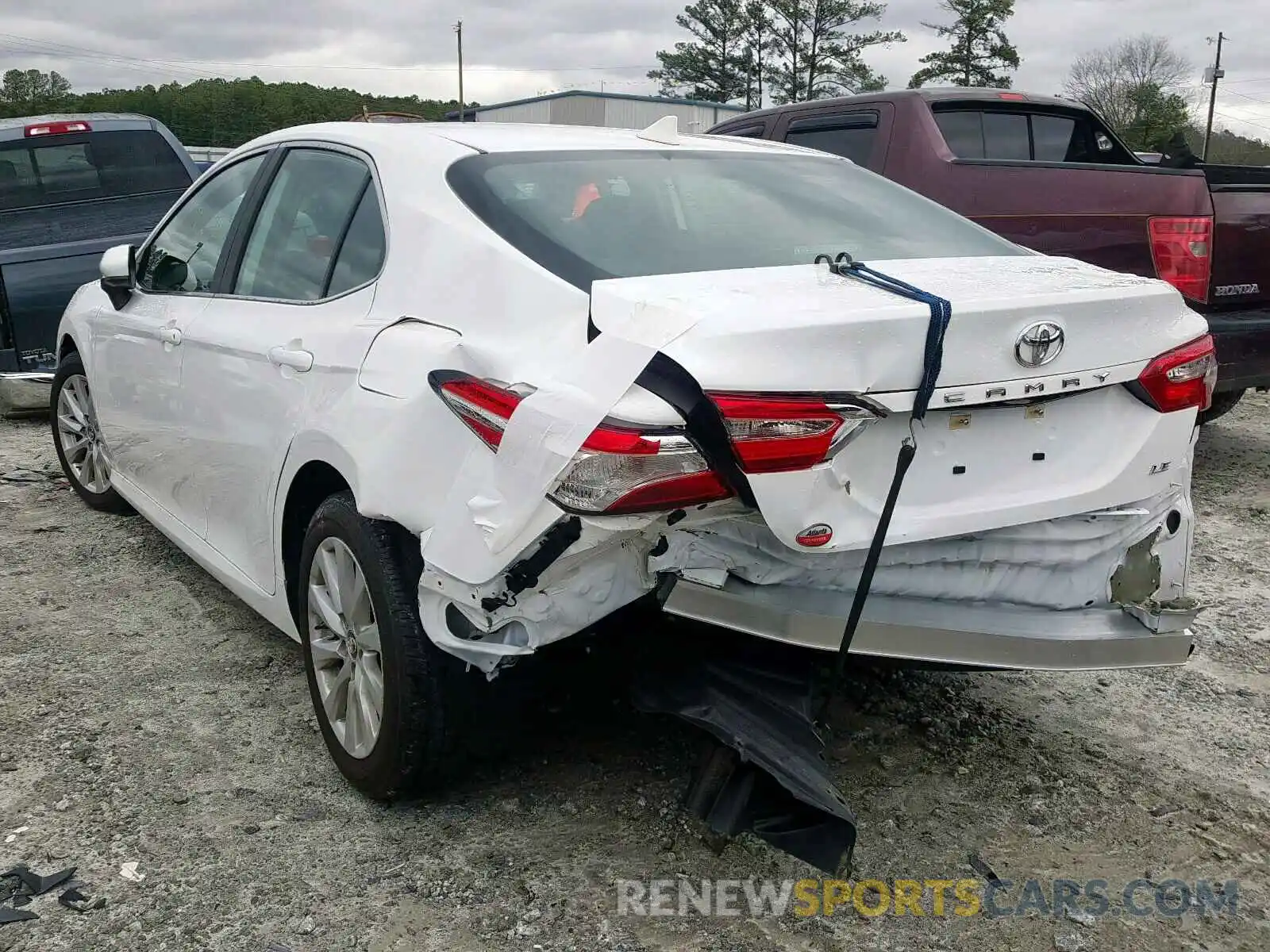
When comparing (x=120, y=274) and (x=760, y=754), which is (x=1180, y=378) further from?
(x=120, y=274)

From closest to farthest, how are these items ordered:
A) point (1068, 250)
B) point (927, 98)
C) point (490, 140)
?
1. point (490, 140)
2. point (1068, 250)
3. point (927, 98)

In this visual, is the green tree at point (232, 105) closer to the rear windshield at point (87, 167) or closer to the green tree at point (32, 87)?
the green tree at point (32, 87)

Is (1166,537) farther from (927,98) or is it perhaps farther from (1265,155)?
(1265,155)

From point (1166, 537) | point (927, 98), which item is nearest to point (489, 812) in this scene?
point (1166, 537)

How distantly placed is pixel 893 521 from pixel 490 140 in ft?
4.99

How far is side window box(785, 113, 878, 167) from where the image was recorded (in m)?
5.94

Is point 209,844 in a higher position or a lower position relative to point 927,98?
lower

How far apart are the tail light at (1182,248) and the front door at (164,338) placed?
381 centimetres

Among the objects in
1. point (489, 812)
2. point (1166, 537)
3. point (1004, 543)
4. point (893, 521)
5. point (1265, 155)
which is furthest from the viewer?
point (1265, 155)

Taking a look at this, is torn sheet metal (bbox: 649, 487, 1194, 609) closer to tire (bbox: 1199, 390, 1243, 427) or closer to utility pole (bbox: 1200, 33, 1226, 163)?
tire (bbox: 1199, 390, 1243, 427)

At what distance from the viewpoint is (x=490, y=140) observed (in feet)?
9.85

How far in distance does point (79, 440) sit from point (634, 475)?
418 centimetres

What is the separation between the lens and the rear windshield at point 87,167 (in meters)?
7.78

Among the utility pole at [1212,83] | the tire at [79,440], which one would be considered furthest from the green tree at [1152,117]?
the tire at [79,440]
